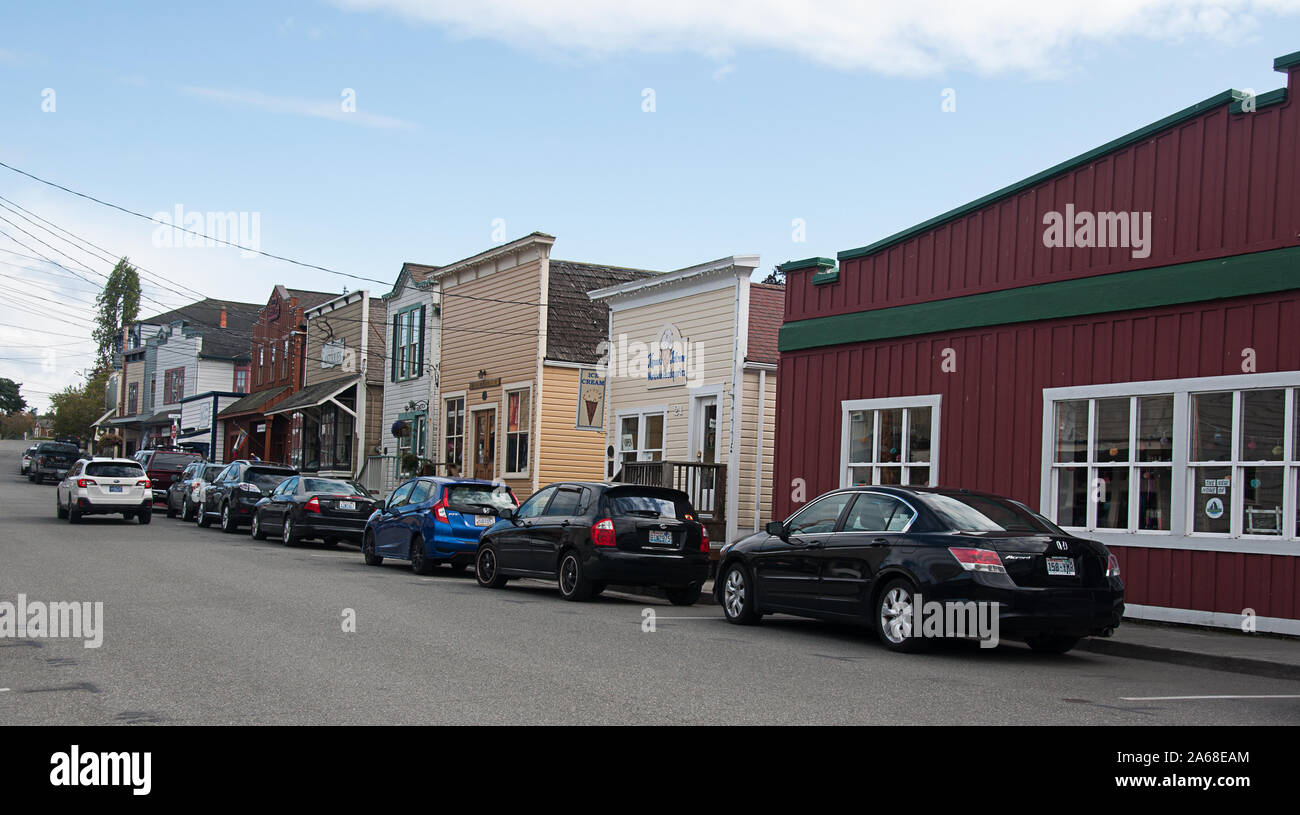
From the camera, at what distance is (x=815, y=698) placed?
8.35 m

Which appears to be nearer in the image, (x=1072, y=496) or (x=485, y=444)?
(x=1072, y=496)

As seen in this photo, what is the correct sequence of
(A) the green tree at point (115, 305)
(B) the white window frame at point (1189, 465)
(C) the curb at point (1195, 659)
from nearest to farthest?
(C) the curb at point (1195, 659) < (B) the white window frame at point (1189, 465) < (A) the green tree at point (115, 305)

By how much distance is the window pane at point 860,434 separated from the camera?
18531 mm

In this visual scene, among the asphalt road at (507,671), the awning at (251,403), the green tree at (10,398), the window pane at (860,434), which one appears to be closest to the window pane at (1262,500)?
the asphalt road at (507,671)

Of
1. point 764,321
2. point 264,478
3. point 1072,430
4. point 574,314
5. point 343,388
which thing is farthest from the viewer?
point 343,388

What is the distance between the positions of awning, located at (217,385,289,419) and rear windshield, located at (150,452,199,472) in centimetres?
871

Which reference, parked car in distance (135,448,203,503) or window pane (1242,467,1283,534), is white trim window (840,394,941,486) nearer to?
window pane (1242,467,1283,534)

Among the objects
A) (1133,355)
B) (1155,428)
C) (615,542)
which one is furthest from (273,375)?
(1155,428)

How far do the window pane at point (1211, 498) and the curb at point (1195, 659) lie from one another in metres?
2.17

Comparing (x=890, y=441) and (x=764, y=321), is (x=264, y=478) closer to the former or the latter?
(x=764, y=321)

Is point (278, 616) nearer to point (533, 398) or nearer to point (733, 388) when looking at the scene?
point (733, 388)

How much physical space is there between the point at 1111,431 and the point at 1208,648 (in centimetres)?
370

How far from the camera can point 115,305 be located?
331 ft

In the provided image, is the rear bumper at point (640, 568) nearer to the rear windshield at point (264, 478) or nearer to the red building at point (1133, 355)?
the red building at point (1133, 355)
